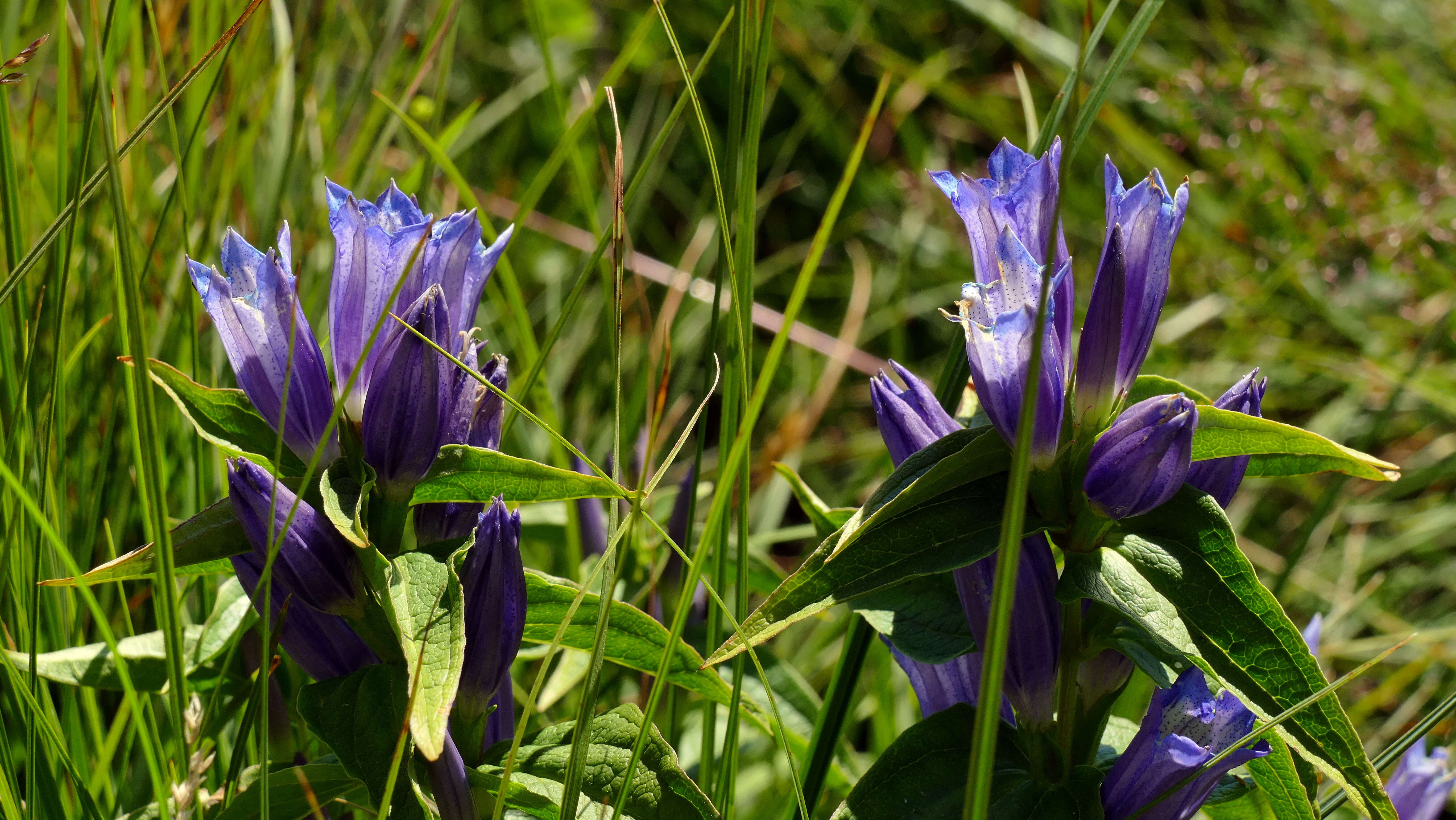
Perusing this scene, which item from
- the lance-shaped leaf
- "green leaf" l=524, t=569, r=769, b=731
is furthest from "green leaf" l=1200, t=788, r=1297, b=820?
the lance-shaped leaf

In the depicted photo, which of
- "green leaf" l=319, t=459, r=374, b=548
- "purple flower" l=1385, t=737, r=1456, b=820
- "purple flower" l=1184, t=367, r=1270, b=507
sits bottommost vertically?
"purple flower" l=1385, t=737, r=1456, b=820

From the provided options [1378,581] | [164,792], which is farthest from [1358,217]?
[164,792]

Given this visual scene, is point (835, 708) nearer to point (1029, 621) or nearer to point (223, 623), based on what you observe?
point (1029, 621)

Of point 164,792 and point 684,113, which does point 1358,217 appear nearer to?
point 684,113

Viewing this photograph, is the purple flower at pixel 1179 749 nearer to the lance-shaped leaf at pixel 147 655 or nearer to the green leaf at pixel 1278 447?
the green leaf at pixel 1278 447

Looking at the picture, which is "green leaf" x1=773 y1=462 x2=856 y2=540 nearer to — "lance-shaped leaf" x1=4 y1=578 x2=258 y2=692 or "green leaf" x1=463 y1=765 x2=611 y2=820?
"green leaf" x1=463 y1=765 x2=611 y2=820

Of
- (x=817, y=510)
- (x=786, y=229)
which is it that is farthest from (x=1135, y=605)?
(x=786, y=229)
